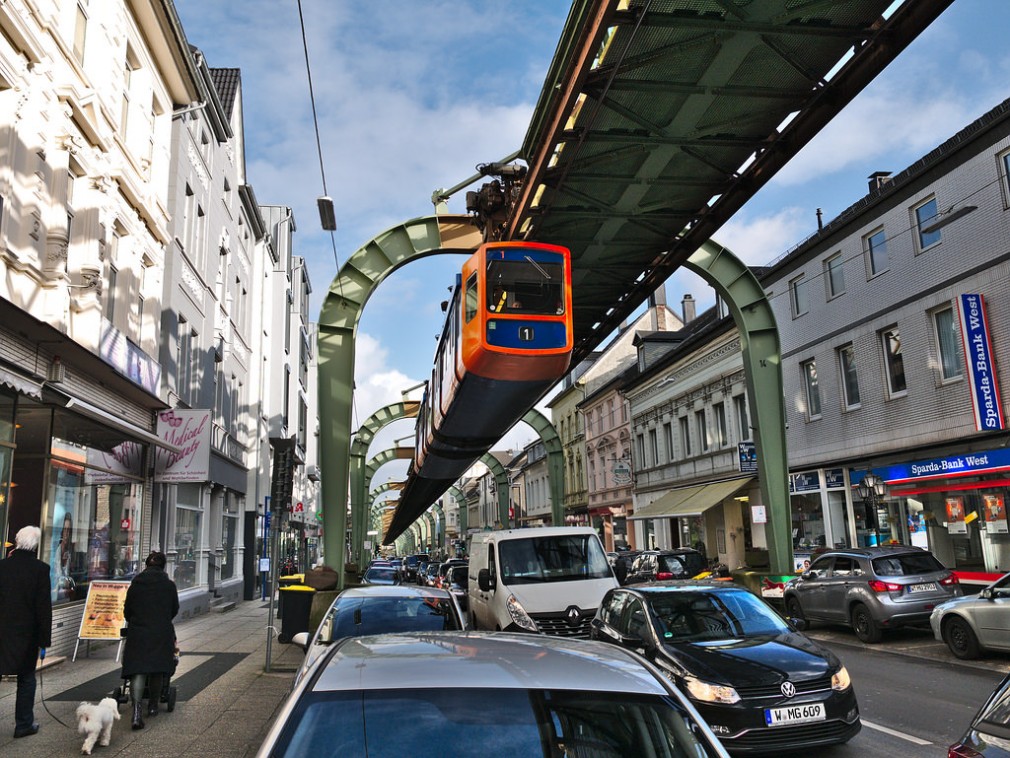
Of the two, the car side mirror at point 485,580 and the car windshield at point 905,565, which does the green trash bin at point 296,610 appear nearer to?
the car side mirror at point 485,580

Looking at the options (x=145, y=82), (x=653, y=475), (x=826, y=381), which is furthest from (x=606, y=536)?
(x=145, y=82)

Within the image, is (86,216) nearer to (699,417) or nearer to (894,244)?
(894,244)

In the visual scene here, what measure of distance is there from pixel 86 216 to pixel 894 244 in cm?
2021

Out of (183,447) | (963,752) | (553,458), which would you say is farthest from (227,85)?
(963,752)

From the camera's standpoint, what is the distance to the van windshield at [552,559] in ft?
44.3

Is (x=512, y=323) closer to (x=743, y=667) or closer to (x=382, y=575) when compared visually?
(x=743, y=667)

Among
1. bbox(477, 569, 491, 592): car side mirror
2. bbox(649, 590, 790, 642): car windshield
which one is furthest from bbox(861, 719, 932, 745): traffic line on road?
bbox(477, 569, 491, 592): car side mirror

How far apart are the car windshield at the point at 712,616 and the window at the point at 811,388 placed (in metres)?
20.3

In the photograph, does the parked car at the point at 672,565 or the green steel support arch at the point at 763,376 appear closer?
the green steel support arch at the point at 763,376

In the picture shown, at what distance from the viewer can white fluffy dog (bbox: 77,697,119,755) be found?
23.8 feet

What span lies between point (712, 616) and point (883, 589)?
26.4 ft

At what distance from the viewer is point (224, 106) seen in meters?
27.9

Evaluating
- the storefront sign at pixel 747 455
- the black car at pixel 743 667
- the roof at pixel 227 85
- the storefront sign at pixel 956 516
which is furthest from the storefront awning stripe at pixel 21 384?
the storefront sign at pixel 747 455

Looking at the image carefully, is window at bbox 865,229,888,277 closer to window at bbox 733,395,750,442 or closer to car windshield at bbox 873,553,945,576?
window at bbox 733,395,750,442
